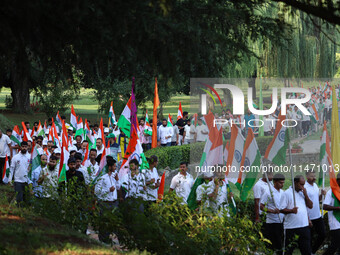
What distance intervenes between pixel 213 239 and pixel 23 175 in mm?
6780

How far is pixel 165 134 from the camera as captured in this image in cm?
2539

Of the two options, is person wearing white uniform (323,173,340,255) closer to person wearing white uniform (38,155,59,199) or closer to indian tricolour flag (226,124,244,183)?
indian tricolour flag (226,124,244,183)

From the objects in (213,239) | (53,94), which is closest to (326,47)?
(53,94)

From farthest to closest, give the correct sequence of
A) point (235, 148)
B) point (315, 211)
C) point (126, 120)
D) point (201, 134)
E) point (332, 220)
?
1. point (201, 134)
2. point (126, 120)
3. point (235, 148)
4. point (315, 211)
5. point (332, 220)

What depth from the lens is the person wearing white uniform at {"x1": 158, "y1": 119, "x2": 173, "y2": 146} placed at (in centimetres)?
2531

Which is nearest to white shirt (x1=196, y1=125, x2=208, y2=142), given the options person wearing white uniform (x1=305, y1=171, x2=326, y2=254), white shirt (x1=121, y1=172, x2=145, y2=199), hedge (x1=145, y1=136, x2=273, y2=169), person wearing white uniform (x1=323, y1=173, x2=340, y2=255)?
hedge (x1=145, y1=136, x2=273, y2=169)

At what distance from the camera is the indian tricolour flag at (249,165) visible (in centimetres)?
1265

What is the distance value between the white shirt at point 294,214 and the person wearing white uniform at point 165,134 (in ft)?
45.8

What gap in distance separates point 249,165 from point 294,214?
6.52 ft

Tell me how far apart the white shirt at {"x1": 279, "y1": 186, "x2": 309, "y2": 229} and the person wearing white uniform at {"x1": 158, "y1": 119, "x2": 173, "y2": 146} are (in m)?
14.0

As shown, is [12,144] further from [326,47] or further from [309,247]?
[326,47]

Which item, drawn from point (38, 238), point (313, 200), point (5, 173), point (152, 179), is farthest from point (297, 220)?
point (5, 173)

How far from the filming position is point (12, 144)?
19.7 meters

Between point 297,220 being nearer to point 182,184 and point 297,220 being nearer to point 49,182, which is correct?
point 182,184
